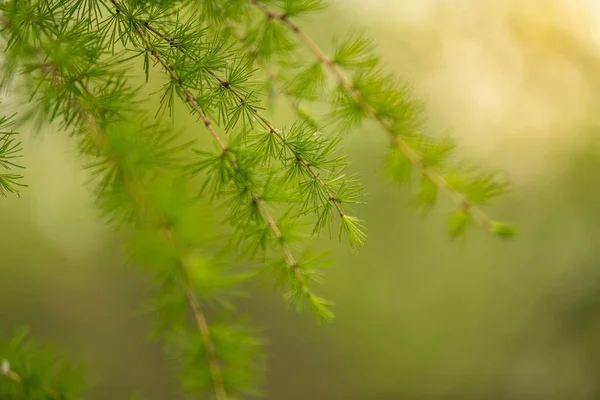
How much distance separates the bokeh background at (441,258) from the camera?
7.66 feet

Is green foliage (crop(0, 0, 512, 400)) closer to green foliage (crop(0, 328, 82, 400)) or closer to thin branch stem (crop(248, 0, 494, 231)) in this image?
thin branch stem (crop(248, 0, 494, 231))

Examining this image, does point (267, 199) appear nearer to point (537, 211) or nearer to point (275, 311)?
point (537, 211)

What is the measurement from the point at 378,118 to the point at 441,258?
2.21 metres

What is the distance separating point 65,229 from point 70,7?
2.52 metres

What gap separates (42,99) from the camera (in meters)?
0.41

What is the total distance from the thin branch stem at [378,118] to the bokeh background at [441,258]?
150cm

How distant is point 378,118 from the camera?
1.69ft

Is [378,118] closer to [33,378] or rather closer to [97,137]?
[97,137]

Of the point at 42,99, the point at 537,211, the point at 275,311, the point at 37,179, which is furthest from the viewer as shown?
the point at 275,311

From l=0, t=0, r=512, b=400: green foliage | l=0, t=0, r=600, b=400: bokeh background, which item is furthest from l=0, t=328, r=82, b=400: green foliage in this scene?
l=0, t=0, r=600, b=400: bokeh background

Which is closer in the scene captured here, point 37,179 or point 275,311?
point 37,179

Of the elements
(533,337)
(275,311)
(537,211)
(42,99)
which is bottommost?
(42,99)

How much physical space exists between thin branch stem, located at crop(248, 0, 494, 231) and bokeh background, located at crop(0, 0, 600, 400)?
1501 millimetres

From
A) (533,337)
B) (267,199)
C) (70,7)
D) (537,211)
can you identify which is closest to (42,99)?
(70,7)
